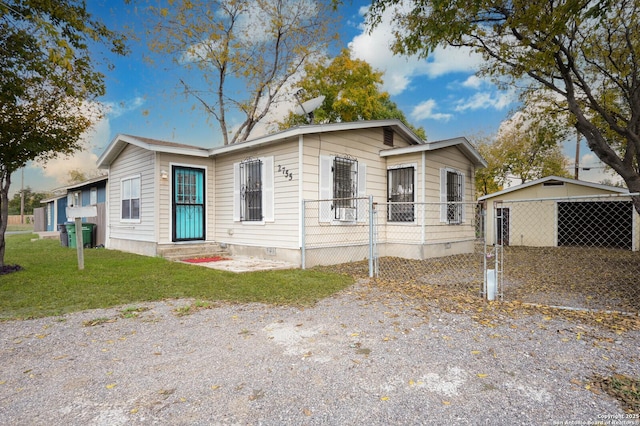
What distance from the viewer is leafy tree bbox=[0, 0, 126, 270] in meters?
5.45

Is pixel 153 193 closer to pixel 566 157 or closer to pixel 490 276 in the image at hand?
pixel 490 276

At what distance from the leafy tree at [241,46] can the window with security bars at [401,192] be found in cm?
1106

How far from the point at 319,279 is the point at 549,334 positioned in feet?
12.1

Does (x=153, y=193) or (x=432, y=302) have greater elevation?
(x=153, y=193)

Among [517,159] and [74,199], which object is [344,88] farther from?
[74,199]

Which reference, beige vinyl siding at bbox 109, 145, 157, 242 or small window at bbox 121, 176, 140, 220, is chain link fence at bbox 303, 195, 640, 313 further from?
small window at bbox 121, 176, 140, 220

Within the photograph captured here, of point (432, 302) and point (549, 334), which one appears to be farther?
point (432, 302)

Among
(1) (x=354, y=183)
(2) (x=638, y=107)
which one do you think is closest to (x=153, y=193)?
(1) (x=354, y=183)

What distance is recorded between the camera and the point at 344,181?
8906 mm

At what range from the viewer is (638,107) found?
792 cm

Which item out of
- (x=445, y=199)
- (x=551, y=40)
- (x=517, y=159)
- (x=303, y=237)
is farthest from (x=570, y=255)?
(x=517, y=159)

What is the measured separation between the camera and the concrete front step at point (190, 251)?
362 inches

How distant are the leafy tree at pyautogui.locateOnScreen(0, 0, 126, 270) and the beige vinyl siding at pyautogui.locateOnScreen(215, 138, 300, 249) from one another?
3475 millimetres

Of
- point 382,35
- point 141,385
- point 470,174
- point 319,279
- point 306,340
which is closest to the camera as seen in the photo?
point 141,385
